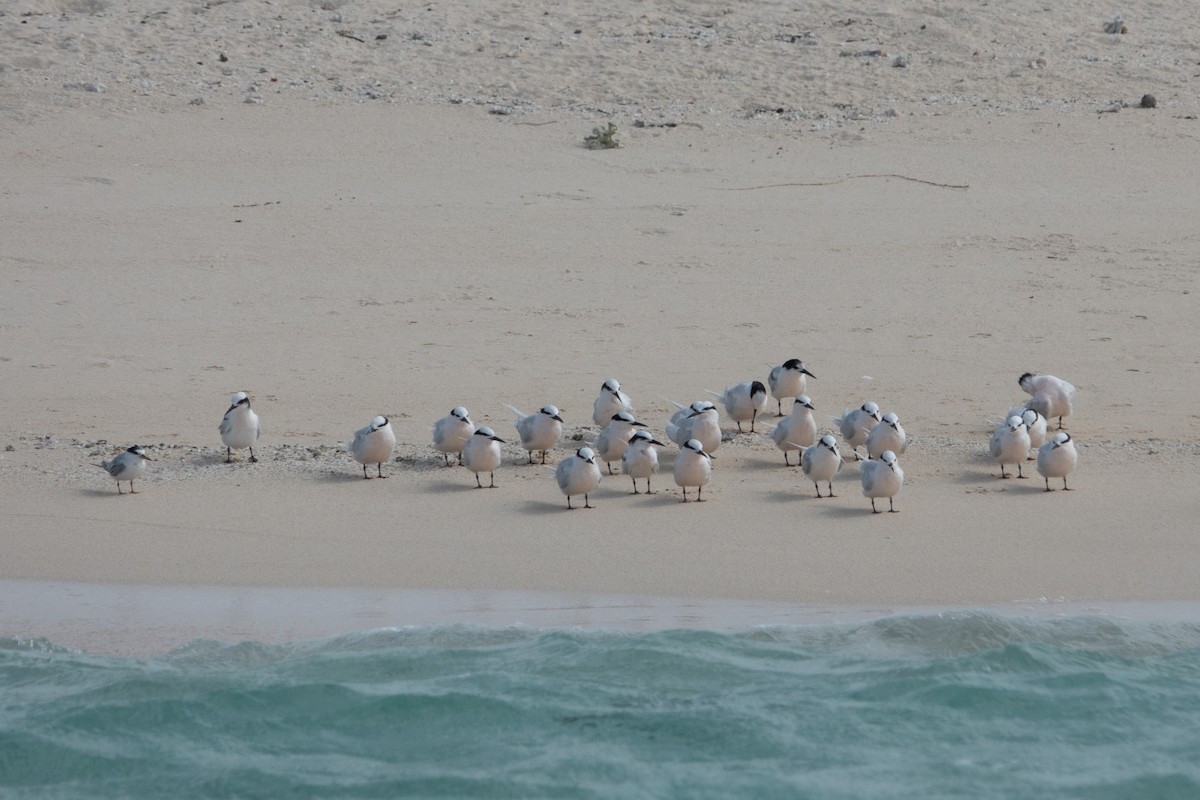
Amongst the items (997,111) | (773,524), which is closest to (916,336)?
(773,524)

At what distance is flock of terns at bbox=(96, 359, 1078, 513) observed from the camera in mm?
8352

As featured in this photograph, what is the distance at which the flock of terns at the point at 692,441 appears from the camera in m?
8.35

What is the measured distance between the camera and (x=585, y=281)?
12.4 m

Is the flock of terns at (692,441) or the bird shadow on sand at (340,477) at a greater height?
the flock of terns at (692,441)

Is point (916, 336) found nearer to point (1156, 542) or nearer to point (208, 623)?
point (1156, 542)

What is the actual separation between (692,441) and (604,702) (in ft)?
6.54

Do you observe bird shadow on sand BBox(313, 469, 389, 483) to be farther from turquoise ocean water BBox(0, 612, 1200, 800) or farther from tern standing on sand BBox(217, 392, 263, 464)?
turquoise ocean water BBox(0, 612, 1200, 800)

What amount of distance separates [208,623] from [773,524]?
282 centimetres

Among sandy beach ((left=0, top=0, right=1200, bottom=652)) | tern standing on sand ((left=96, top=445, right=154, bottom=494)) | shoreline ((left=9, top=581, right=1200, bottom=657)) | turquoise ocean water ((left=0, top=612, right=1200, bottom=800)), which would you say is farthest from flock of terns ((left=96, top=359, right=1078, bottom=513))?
Result: turquoise ocean water ((left=0, top=612, right=1200, bottom=800))

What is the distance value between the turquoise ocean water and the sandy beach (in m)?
0.27

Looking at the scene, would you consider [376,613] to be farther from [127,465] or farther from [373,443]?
[127,465]

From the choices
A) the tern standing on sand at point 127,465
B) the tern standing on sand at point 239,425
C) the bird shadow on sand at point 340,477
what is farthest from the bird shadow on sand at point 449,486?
the tern standing on sand at point 127,465

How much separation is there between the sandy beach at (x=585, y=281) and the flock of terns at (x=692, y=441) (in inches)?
6.3

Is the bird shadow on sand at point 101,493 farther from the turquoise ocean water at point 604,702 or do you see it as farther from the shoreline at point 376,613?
the turquoise ocean water at point 604,702
